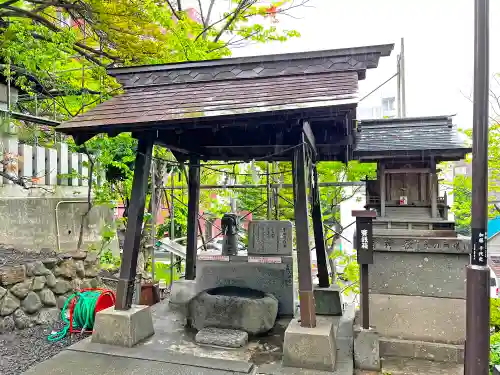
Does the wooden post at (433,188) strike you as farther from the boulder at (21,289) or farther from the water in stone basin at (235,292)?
the boulder at (21,289)

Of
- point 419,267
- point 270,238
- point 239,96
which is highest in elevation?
point 239,96

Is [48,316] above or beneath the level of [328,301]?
beneath

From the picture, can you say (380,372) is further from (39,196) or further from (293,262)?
(39,196)

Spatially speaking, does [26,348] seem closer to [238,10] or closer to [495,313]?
[238,10]

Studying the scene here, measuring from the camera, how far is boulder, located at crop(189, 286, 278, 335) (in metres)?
6.52

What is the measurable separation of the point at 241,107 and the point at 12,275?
5.74m

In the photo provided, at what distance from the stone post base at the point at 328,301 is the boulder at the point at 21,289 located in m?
6.08

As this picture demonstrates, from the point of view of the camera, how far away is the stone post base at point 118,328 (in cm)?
Result: 588

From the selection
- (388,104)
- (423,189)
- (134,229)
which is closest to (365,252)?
(423,189)

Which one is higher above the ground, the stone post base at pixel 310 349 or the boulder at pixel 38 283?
the boulder at pixel 38 283

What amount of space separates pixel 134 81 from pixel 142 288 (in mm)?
5013

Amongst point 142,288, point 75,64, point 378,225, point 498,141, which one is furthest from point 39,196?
point 498,141

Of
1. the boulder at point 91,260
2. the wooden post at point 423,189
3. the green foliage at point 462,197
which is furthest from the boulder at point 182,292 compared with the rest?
the green foliage at point 462,197

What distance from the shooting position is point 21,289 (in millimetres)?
7184
